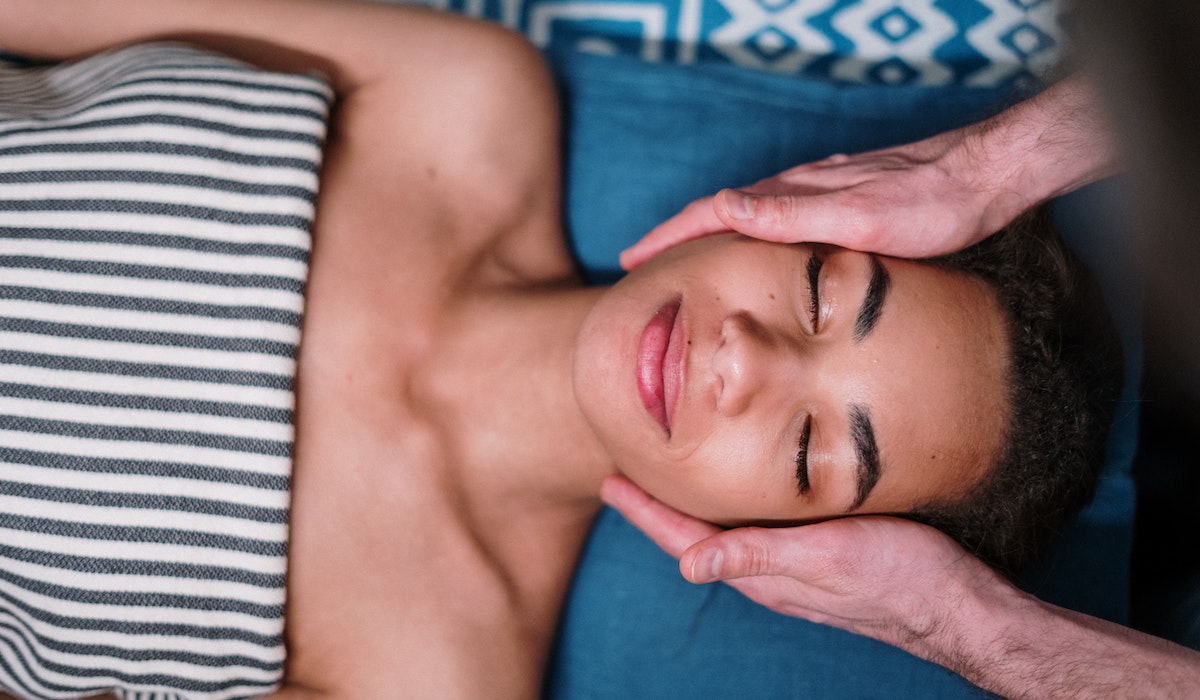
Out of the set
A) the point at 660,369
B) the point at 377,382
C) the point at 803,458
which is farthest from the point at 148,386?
the point at 803,458

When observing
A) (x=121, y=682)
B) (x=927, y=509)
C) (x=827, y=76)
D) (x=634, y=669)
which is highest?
(x=827, y=76)

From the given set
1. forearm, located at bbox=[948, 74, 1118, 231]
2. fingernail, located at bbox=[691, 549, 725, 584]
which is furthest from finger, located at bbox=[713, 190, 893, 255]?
fingernail, located at bbox=[691, 549, 725, 584]

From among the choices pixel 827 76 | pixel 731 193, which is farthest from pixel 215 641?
pixel 827 76

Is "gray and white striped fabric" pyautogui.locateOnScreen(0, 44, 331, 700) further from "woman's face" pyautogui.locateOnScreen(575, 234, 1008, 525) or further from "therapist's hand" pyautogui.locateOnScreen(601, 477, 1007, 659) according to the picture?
"therapist's hand" pyautogui.locateOnScreen(601, 477, 1007, 659)

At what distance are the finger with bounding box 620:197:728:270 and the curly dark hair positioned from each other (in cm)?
38

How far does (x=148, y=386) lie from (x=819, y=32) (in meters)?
1.71

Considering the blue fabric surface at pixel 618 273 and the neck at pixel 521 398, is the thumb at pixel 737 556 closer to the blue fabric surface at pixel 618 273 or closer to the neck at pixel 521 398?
the neck at pixel 521 398

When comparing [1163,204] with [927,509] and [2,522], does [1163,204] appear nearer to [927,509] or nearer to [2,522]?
[927,509]

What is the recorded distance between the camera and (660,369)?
1.24 metres

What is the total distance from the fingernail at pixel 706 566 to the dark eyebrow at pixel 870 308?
15.3 inches

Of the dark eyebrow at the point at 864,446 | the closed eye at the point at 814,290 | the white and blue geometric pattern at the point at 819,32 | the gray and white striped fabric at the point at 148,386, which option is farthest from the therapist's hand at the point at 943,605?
the white and blue geometric pattern at the point at 819,32

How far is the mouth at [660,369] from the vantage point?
48.5 inches

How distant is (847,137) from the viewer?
189cm

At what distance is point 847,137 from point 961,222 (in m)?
0.60
